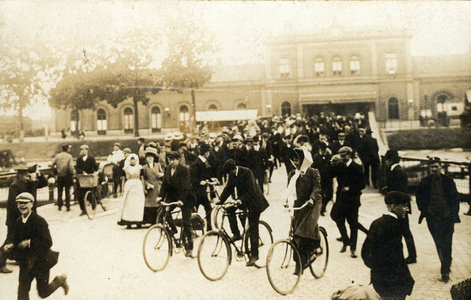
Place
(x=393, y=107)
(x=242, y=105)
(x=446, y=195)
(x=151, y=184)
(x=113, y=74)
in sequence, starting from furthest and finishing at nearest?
(x=242, y=105), (x=151, y=184), (x=393, y=107), (x=113, y=74), (x=446, y=195)

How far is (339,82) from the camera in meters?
6.50

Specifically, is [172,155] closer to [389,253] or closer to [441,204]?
[389,253]

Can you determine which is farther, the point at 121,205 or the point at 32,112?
the point at 121,205

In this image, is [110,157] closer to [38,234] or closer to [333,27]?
[38,234]

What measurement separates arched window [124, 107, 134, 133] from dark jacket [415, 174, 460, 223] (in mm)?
4639

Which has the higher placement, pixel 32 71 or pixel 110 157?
pixel 32 71

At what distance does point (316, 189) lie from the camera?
4391mm

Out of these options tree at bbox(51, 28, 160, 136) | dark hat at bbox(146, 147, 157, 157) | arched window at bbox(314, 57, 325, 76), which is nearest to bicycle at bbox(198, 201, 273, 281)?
dark hat at bbox(146, 147, 157, 157)

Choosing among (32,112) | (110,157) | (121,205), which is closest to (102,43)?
(32,112)

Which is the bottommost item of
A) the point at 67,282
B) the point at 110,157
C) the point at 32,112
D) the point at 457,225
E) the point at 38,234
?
the point at 67,282

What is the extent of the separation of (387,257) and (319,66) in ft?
12.9

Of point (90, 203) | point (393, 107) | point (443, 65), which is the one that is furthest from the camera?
point (90, 203)

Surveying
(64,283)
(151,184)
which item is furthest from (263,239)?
(151,184)

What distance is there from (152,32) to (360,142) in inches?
189
